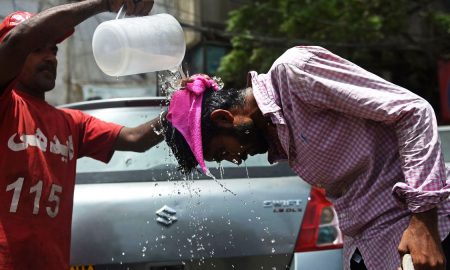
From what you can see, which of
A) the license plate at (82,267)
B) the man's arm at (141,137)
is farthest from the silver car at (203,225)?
the man's arm at (141,137)

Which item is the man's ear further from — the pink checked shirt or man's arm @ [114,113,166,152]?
man's arm @ [114,113,166,152]

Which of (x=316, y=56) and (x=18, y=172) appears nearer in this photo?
(x=316, y=56)

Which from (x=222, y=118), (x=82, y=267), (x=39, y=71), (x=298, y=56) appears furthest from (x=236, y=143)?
(x=82, y=267)

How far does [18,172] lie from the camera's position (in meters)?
2.32

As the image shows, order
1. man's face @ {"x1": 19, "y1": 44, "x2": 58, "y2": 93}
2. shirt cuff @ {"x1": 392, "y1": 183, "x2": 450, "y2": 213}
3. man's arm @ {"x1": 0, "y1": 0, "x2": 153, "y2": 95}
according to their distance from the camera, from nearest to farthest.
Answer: shirt cuff @ {"x1": 392, "y1": 183, "x2": 450, "y2": 213} < man's arm @ {"x1": 0, "y1": 0, "x2": 153, "y2": 95} < man's face @ {"x1": 19, "y1": 44, "x2": 58, "y2": 93}

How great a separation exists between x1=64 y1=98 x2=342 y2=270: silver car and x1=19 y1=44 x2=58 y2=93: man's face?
653mm

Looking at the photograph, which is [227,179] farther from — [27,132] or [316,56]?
[316,56]

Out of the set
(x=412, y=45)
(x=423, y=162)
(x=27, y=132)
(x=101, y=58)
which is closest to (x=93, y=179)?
(x=27, y=132)

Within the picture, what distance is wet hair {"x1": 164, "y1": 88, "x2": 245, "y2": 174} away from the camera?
76.9 inches

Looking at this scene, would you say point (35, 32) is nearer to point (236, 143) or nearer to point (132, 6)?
point (132, 6)

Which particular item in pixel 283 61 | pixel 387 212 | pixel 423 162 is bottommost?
pixel 387 212

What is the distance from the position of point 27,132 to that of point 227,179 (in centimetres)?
113

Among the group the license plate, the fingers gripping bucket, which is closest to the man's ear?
the fingers gripping bucket

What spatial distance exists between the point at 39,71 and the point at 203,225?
0.99 meters
